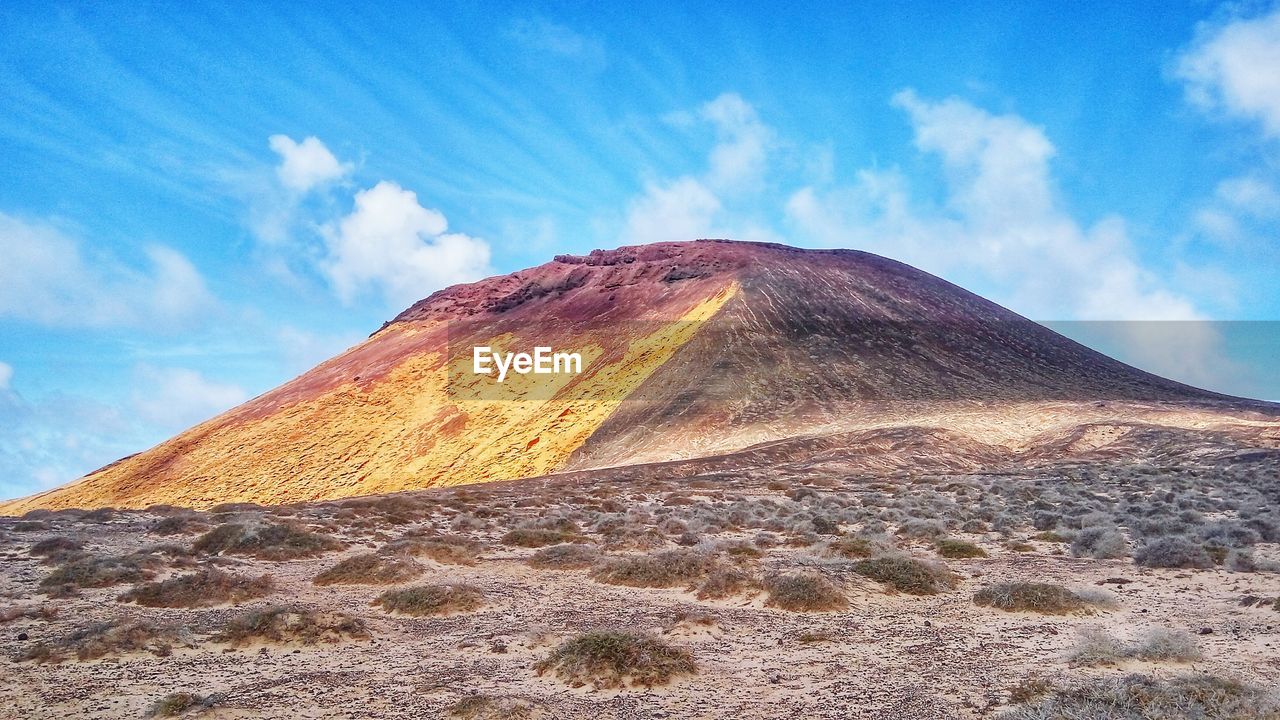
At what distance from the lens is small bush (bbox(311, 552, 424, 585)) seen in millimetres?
15219

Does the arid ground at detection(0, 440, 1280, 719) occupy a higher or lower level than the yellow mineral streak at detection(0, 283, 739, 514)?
lower

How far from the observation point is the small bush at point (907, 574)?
1356 cm

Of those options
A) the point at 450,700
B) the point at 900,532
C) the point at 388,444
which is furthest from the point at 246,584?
the point at 388,444

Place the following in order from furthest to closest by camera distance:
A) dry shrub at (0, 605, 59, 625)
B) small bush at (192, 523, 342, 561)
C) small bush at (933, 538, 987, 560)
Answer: small bush at (192, 523, 342, 561)
small bush at (933, 538, 987, 560)
dry shrub at (0, 605, 59, 625)

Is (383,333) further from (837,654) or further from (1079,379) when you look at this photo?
(837,654)

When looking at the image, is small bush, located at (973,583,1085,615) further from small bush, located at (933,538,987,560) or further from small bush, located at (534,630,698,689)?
small bush, located at (534,630,698,689)

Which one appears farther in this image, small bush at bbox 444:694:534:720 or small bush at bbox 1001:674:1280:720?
small bush at bbox 444:694:534:720

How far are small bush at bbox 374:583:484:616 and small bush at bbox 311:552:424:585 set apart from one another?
78.8 inches

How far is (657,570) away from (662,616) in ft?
8.97

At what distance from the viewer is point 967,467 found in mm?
43594

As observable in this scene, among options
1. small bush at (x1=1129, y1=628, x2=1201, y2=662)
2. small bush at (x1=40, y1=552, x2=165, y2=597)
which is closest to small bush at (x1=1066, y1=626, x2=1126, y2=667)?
small bush at (x1=1129, y1=628, x2=1201, y2=662)

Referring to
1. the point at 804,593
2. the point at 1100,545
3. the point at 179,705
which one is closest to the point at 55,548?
the point at 179,705

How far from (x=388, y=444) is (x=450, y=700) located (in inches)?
2676

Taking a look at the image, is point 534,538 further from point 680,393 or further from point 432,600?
point 680,393
